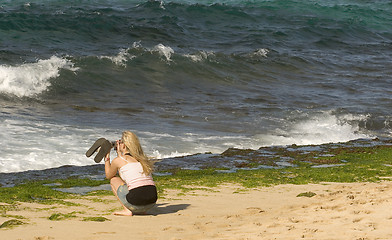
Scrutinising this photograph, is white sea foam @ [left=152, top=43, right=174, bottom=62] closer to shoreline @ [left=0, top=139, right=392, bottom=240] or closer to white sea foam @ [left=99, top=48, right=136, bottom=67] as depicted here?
white sea foam @ [left=99, top=48, right=136, bottom=67]

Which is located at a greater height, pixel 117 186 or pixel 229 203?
pixel 117 186

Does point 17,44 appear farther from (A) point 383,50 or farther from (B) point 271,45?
(A) point 383,50

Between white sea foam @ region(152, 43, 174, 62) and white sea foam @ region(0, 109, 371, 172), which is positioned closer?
white sea foam @ region(0, 109, 371, 172)

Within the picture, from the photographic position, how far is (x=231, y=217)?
778 cm

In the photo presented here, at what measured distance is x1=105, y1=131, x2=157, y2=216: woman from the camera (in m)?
7.81

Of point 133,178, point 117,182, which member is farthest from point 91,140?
point 133,178

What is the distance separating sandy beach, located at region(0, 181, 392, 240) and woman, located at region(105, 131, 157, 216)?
0.18m

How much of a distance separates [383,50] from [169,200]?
3001 cm

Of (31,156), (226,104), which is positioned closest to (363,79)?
(226,104)

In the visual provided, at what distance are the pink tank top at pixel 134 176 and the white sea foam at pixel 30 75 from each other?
1399cm

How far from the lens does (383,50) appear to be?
119 feet

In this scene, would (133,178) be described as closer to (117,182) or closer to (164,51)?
(117,182)

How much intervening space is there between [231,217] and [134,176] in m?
1.34

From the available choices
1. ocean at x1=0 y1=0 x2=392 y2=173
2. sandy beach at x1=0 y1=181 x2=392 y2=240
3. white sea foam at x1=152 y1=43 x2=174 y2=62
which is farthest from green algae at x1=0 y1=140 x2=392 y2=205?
white sea foam at x1=152 y1=43 x2=174 y2=62
